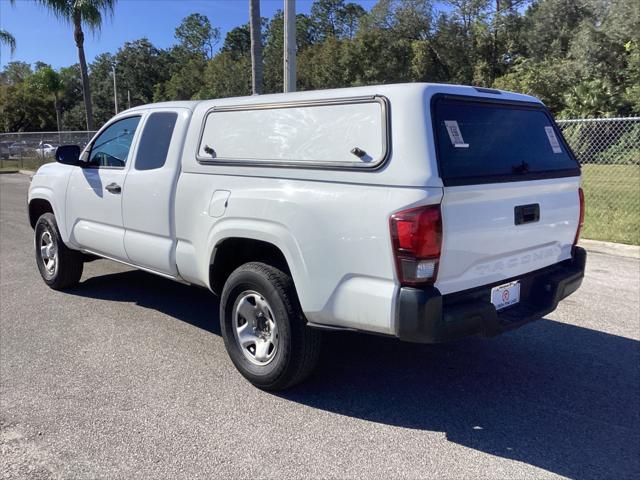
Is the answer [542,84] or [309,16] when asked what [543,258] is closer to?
[542,84]

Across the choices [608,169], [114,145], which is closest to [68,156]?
[114,145]

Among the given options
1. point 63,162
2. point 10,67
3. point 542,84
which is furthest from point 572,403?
point 10,67

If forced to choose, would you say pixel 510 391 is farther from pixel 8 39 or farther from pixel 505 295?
pixel 8 39

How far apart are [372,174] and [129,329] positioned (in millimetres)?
2980

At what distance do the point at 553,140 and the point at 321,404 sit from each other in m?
2.53

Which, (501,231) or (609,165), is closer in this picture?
(501,231)

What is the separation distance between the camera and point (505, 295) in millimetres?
3562

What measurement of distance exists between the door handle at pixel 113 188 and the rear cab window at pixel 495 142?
304cm

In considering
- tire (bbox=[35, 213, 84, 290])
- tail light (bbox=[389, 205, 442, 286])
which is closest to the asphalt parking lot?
tire (bbox=[35, 213, 84, 290])

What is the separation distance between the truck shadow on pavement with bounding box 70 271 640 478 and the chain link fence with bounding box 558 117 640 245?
6.22 metres

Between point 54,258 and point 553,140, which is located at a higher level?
point 553,140

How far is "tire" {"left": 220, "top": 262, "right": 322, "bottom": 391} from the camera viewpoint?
359 cm

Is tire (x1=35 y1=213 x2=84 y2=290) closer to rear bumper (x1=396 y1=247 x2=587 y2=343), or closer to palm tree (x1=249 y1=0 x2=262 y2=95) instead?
rear bumper (x1=396 y1=247 x2=587 y2=343)

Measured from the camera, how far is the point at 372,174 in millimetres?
3143
